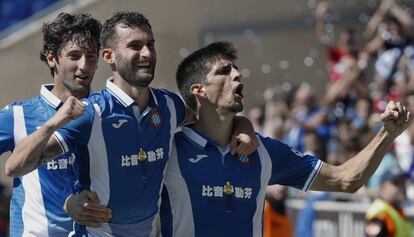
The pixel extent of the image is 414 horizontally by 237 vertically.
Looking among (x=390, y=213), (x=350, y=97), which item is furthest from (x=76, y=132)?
→ (x=350, y=97)

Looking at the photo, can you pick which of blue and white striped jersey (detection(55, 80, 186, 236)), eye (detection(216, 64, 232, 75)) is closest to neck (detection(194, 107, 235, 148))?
eye (detection(216, 64, 232, 75))

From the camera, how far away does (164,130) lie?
6102 millimetres

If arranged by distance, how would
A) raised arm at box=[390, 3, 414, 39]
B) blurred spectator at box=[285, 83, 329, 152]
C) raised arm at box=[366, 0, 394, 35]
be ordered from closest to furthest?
blurred spectator at box=[285, 83, 329, 152], raised arm at box=[390, 3, 414, 39], raised arm at box=[366, 0, 394, 35]

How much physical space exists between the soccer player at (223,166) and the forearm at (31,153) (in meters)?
0.87

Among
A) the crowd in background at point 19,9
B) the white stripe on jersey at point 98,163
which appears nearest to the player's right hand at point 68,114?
the white stripe on jersey at point 98,163

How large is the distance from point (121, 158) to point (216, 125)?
687mm

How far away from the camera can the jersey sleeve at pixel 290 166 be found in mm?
6367

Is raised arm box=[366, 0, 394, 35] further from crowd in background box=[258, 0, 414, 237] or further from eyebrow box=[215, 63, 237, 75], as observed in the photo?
eyebrow box=[215, 63, 237, 75]

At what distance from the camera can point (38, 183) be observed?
6.37 meters

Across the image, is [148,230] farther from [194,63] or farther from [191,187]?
[194,63]

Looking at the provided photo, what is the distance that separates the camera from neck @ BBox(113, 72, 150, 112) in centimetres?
599

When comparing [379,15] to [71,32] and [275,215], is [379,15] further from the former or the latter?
[71,32]

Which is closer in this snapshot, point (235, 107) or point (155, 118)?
point (155, 118)

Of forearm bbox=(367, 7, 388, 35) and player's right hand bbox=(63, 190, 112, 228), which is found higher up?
forearm bbox=(367, 7, 388, 35)
